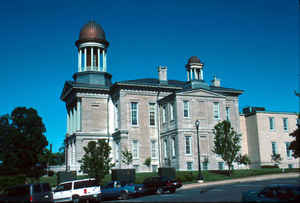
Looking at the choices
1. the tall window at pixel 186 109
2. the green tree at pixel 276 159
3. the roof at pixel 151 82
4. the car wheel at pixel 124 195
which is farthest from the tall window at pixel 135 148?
the car wheel at pixel 124 195

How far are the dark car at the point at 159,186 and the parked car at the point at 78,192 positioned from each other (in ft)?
16.2

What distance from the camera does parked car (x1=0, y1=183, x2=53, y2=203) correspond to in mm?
20688

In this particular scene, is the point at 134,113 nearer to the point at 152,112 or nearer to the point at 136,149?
the point at 152,112

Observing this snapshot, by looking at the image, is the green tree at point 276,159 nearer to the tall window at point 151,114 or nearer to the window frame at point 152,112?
the window frame at point 152,112

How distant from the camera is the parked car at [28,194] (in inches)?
814

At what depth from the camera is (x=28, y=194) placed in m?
20.7

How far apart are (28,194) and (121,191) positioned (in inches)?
325

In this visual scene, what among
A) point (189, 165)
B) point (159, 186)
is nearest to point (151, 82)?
point (189, 165)

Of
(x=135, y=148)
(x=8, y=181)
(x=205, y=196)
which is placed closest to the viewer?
(x=205, y=196)

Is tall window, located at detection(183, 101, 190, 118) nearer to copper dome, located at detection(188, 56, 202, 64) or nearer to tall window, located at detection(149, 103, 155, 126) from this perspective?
tall window, located at detection(149, 103, 155, 126)

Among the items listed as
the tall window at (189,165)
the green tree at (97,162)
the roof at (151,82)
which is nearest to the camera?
the green tree at (97,162)

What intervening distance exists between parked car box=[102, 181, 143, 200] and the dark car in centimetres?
96

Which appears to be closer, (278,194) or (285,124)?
(278,194)

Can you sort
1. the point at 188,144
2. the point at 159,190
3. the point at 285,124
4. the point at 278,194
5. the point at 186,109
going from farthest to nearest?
the point at 285,124 → the point at 186,109 → the point at 188,144 → the point at 159,190 → the point at 278,194
